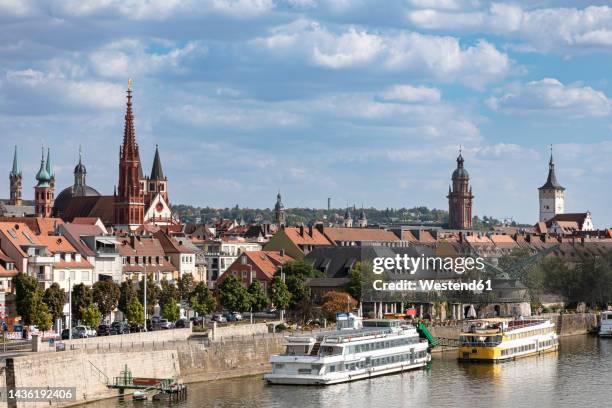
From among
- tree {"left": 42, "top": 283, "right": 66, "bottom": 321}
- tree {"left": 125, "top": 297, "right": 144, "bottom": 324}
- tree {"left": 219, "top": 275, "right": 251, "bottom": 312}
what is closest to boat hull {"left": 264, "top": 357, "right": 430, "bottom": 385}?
tree {"left": 125, "top": 297, "right": 144, "bottom": 324}

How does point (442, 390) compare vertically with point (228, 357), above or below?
below

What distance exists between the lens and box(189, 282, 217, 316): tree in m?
107

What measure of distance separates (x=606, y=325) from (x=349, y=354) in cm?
4990

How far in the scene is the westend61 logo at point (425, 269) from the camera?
4870 inches

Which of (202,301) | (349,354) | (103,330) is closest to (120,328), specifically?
(103,330)

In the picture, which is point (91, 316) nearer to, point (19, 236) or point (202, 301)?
point (19, 236)

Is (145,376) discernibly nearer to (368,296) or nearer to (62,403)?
(62,403)

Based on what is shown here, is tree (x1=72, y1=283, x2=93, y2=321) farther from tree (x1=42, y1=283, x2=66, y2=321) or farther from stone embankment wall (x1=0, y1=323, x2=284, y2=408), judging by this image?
stone embankment wall (x1=0, y1=323, x2=284, y2=408)

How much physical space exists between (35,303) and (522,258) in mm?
89599

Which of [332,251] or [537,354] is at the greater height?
[332,251]

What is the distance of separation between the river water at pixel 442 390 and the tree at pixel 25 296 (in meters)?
14.2

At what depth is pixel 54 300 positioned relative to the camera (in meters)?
91.2

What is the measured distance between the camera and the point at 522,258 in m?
164

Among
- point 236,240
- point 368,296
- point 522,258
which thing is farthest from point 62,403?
point 236,240
